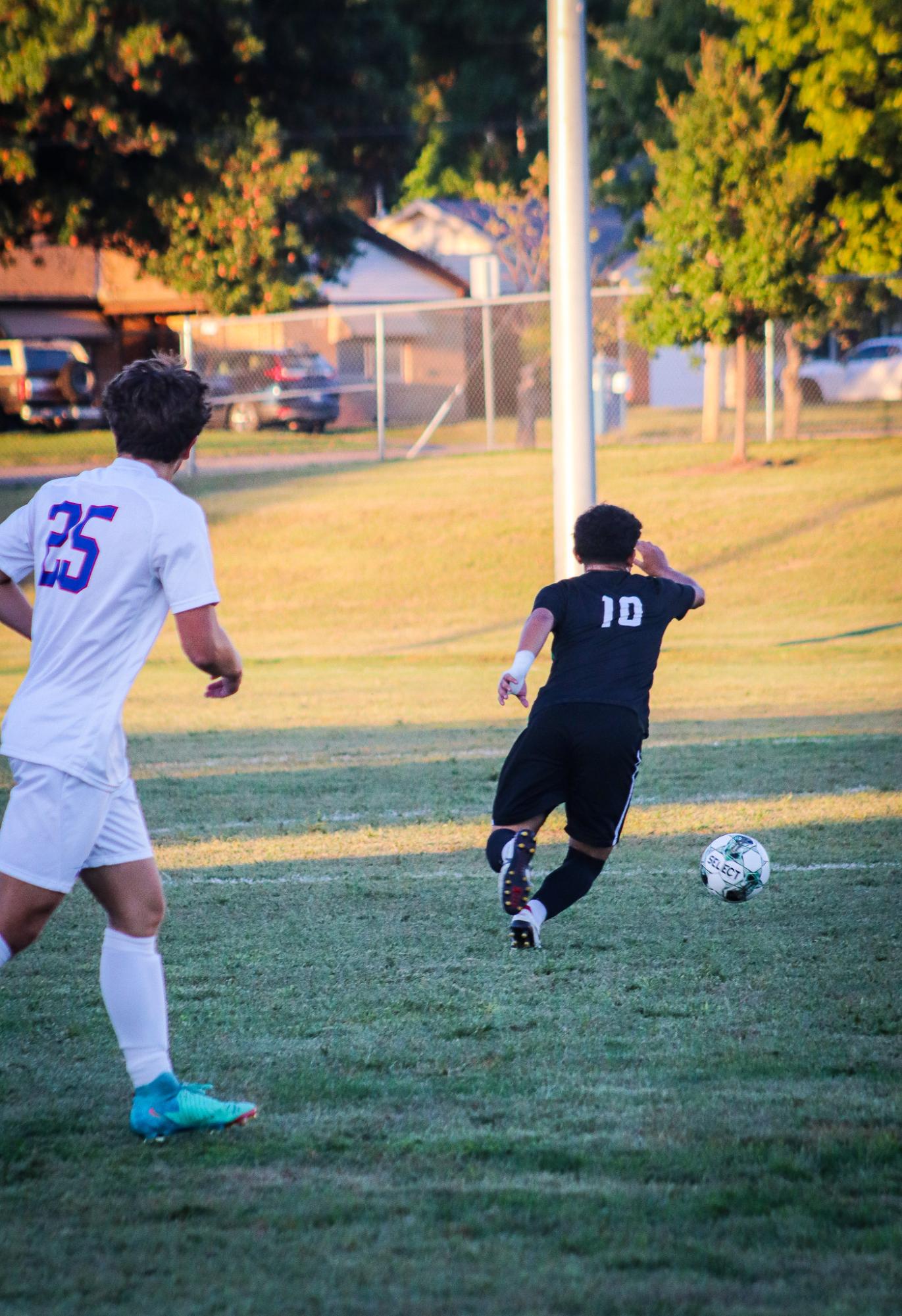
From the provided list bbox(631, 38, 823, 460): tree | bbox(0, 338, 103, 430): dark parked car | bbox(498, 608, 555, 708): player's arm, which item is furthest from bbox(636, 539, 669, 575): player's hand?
bbox(0, 338, 103, 430): dark parked car

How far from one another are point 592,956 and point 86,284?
118 ft

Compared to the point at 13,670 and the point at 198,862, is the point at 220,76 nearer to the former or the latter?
the point at 13,670

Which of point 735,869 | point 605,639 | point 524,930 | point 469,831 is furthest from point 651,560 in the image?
point 469,831

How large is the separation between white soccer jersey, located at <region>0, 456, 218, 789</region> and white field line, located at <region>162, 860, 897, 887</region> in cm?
291

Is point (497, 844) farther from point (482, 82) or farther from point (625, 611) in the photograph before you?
point (482, 82)

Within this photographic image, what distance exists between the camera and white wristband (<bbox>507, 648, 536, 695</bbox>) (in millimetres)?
5152

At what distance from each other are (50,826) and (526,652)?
7.40 feet

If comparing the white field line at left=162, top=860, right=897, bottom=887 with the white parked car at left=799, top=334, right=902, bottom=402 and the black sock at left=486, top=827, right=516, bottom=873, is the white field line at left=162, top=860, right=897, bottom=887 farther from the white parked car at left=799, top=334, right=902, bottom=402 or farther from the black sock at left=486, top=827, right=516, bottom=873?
the white parked car at left=799, top=334, right=902, bottom=402

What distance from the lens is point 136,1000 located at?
143 inches

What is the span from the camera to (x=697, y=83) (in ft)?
65.7

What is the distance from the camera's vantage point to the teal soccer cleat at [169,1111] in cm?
362

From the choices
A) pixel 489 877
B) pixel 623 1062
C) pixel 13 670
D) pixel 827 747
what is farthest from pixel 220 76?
pixel 623 1062

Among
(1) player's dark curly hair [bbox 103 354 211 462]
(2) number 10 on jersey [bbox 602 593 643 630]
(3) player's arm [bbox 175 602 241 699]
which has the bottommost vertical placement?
(2) number 10 on jersey [bbox 602 593 643 630]

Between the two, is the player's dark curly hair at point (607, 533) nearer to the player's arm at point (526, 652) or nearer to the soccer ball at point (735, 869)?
the player's arm at point (526, 652)
